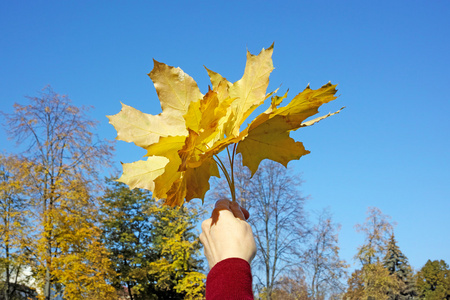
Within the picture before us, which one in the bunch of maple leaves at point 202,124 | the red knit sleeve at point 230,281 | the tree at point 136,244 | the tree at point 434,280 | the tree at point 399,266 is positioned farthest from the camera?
the tree at point 434,280

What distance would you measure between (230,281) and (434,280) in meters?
45.3

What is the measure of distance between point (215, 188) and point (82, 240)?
931 cm

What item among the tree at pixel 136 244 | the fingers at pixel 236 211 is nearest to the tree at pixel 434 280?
the tree at pixel 136 244

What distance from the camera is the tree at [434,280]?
124 ft

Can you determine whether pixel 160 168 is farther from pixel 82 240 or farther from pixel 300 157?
pixel 82 240

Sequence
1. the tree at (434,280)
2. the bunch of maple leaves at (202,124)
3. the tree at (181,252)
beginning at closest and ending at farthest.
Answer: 1. the bunch of maple leaves at (202,124)
2. the tree at (181,252)
3. the tree at (434,280)

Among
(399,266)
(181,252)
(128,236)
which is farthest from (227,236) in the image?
(399,266)

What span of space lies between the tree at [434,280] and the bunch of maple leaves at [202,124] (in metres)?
42.5

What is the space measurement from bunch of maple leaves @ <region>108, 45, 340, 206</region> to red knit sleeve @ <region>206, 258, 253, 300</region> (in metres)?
0.27

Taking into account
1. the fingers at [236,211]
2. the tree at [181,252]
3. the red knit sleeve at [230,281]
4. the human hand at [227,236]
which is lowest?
the red knit sleeve at [230,281]

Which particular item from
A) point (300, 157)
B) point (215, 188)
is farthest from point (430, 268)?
point (300, 157)

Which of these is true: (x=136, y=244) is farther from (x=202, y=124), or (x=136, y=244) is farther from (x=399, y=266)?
(x=202, y=124)

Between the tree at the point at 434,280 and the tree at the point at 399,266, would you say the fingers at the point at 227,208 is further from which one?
the tree at the point at 434,280

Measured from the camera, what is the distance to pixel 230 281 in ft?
3.66
